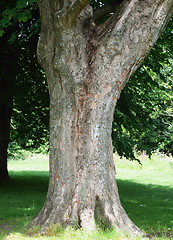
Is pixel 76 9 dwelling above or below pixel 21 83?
below

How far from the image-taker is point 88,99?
5258mm

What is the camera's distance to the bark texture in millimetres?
5098

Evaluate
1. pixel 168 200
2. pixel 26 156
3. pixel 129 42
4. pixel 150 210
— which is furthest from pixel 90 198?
pixel 26 156

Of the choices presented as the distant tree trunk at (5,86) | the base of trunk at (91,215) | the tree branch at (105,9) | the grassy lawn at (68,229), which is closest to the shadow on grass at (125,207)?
the grassy lawn at (68,229)

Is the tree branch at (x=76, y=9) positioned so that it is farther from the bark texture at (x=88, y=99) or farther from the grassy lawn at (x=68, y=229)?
the grassy lawn at (x=68, y=229)

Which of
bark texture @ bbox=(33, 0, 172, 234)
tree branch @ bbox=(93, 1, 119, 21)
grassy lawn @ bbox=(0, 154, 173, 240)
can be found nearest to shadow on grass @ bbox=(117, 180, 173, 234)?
grassy lawn @ bbox=(0, 154, 173, 240)

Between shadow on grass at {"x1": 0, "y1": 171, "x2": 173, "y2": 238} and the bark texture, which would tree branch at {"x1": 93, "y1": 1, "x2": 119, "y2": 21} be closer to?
the bark texture

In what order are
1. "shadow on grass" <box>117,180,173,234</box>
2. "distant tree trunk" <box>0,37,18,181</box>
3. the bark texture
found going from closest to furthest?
the bark texture, "shadow on grass" <box>117,180,173,234</box>, "distant tree trunk" <box>0,37,18,181</box>

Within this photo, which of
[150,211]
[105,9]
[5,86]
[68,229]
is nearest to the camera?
[68,229]

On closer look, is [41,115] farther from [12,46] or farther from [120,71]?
[120,71]

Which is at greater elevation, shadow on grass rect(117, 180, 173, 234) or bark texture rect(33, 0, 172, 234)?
bark texture rect(33, 0, 172, 234)

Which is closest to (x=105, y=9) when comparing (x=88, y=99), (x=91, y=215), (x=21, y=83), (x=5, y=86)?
(x=88, y=99)

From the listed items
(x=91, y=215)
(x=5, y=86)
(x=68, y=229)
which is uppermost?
(x=5, y=86)

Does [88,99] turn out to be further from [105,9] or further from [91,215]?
[105,9]
